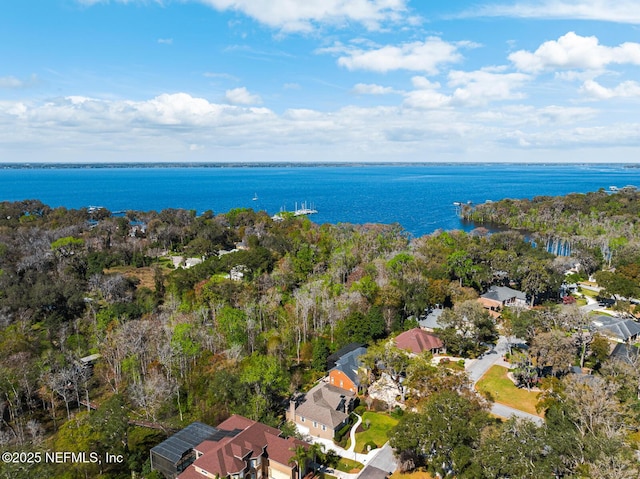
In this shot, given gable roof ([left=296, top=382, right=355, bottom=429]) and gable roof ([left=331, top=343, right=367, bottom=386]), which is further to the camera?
gable roof ([left=331, top=343, right=367, bottom=386])

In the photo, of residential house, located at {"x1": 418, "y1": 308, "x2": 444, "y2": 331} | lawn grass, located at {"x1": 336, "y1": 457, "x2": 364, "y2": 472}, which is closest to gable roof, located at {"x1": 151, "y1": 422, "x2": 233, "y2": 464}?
lawn grass, located at {"x1": 336, "y1": 457, "x2": 364, "y2": 472}

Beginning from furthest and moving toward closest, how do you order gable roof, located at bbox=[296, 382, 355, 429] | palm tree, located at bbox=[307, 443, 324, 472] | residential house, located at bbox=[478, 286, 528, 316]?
residential house, located at bbox=[478, 286, 528, 316], gable roof, located at bbox=[296, 382, 355, 429], palm tree, located at bbox=[307, 443, 324, 472]

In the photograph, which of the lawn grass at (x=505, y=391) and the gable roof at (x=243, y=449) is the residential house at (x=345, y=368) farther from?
the lawn grass at (x=505, y=391)

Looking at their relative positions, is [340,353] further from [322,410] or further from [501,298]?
[501,298]

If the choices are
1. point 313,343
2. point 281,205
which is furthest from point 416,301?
point 281,205

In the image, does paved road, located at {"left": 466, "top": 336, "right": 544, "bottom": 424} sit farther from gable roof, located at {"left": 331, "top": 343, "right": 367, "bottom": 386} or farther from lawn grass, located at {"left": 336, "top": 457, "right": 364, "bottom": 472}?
lawn grass, located at {"left": 336, "top": 457, "right": 364, "bottom": 472}

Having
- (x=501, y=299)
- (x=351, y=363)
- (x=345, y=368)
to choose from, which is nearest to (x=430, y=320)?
(x=501, y=299)

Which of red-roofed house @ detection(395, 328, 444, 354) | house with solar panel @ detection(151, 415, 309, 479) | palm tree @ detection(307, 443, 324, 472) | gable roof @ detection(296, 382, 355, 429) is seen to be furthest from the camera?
red-roofed house @ detection(395, 328, 444, 354)
